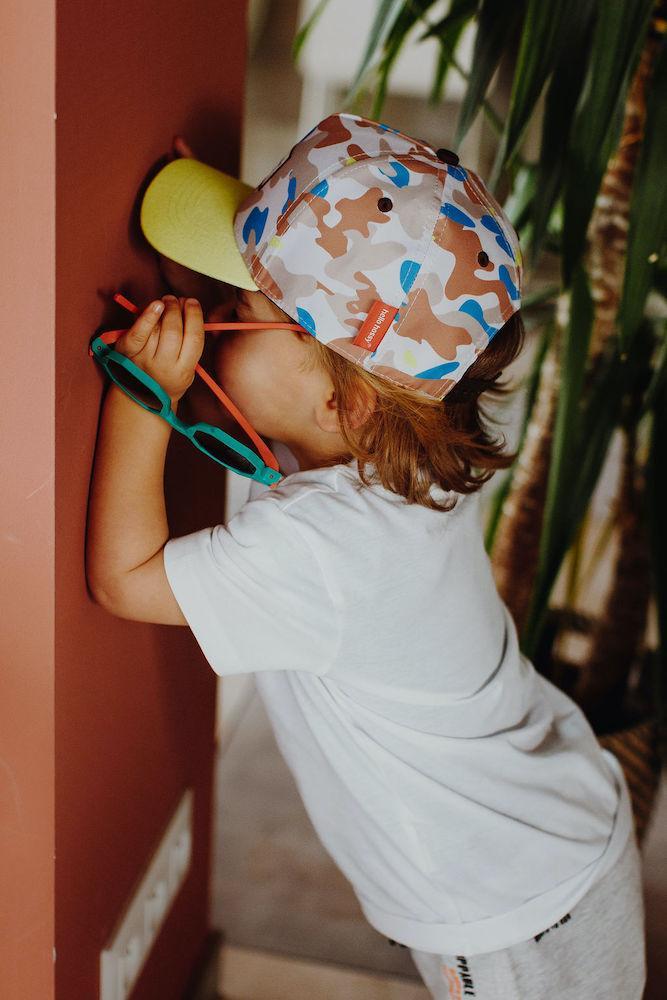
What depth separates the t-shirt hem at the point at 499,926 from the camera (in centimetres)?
90

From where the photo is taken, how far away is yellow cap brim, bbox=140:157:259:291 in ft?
2.37

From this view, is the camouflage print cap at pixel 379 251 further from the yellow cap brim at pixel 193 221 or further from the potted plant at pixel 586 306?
the potted plant at pixel 586 306

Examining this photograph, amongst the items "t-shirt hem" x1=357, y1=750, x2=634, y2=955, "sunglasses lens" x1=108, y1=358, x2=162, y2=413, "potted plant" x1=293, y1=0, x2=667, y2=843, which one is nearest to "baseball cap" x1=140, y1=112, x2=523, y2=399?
"sunglasses lens" x1=108, y1=358, x2=162, y2=413

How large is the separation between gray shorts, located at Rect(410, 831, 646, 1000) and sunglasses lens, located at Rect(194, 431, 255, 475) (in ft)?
1.75

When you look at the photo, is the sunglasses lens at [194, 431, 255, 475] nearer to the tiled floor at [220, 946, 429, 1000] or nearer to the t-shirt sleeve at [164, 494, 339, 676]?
the t-shirt sleeve at [164, 494, 339, 676]

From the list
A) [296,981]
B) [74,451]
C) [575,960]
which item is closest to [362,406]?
[74,451]

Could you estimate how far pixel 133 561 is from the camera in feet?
2.38

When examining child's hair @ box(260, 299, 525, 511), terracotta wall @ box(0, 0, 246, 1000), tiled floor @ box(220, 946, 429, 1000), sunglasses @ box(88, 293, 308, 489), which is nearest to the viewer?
terracotta wall @ box(0, 0, 246, 1000)

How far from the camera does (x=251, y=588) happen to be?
737 millimetres

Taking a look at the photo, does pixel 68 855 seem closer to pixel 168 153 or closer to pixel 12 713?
pixel 12 713

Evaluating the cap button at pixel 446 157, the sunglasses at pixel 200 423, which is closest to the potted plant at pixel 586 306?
the cap button at pixel 446 157

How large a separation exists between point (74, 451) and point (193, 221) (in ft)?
0.70

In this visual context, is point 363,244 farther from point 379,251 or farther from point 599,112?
point 599,112

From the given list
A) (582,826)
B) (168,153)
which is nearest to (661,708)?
(582,826)
